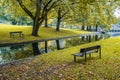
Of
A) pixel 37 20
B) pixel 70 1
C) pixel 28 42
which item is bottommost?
pixel 28 42

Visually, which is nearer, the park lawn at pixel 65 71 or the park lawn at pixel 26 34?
the park lawn at pixel 65 71

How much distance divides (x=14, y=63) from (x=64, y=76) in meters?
4.40

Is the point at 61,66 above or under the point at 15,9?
under

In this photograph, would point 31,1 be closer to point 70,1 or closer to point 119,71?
point 70,1

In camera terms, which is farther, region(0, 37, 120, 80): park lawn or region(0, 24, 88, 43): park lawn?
region(0, 24, 88, 43): park lawn

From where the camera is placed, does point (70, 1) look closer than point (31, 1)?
Yes

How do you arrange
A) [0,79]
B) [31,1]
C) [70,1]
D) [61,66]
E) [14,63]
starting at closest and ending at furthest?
[0,79] < [61,66] < [14,63] < [70,1] < [31,1]

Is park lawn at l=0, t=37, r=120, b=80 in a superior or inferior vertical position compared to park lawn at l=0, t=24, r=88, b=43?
inferior

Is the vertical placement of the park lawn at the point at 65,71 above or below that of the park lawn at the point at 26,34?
below

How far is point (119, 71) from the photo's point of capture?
38.3 feet

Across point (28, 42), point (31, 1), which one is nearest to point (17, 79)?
point (28, 42)

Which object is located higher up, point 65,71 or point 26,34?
point 26,34

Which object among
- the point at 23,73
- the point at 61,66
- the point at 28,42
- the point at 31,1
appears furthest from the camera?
the point at 31,1

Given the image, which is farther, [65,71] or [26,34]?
[26,34]
